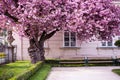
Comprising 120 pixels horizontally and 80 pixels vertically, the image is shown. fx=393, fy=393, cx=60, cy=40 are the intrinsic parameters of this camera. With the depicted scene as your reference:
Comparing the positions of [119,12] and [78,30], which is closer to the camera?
[78,30]

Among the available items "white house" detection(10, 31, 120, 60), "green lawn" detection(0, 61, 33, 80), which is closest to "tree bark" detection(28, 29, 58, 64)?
"green lawn" detection(0, 61, 33, 80)

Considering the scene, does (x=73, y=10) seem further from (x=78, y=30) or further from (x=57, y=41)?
(x=57, y=41)

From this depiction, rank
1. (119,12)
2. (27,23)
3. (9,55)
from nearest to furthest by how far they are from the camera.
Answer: (27,23) < (119,12) < (9,55)

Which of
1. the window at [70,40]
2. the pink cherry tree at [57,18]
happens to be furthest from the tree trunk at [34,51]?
the window at [70,40]

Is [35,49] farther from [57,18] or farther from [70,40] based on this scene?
[70,40]

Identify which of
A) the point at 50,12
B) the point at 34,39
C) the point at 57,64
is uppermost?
the point at 50,12

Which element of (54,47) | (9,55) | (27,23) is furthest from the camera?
(54,47)

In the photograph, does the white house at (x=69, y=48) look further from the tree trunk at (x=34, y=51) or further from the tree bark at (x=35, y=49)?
the tree trunk at (x=34, y=51)

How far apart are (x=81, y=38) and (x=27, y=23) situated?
483cm

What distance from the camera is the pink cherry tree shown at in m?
24.4

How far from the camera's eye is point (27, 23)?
2436 centimetres

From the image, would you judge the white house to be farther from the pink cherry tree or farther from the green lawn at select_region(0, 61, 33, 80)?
the green lawn at select_region(0, 61, 33, 80)

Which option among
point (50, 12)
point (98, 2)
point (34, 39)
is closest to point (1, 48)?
point (34, 39)

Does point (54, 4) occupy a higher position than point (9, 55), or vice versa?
point (54, 4)
